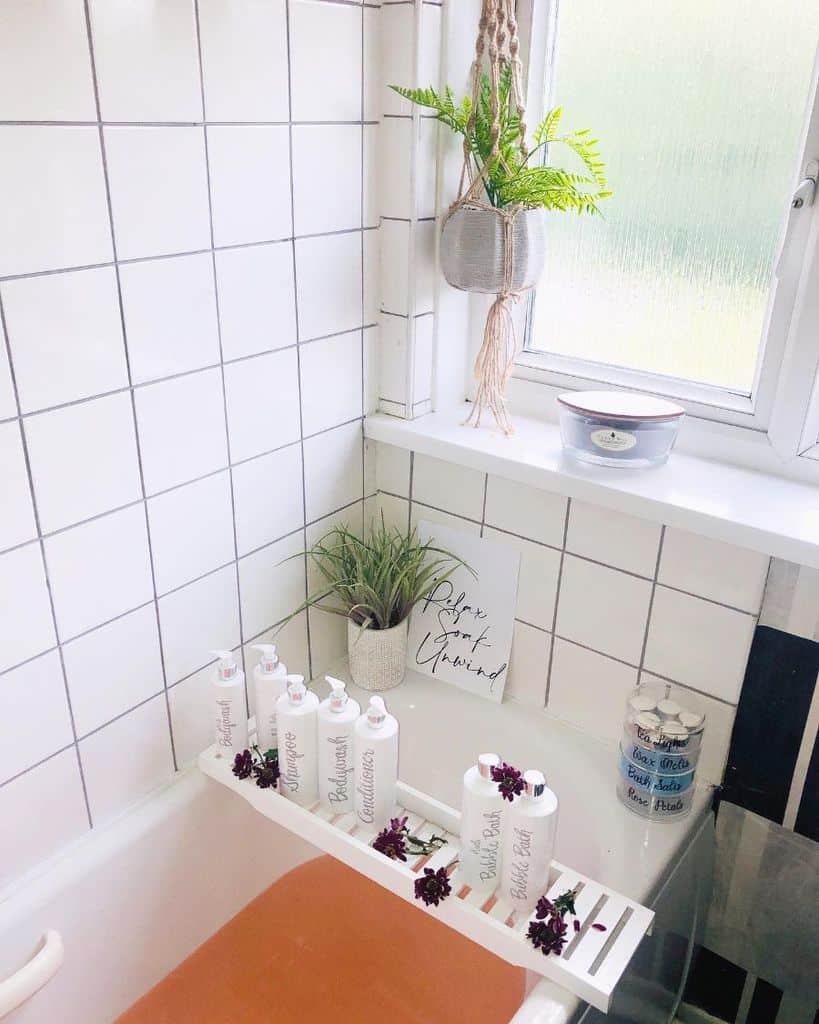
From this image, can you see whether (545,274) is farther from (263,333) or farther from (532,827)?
(532,827)

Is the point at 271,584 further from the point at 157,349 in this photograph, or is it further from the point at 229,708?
Result: the point at 157,349

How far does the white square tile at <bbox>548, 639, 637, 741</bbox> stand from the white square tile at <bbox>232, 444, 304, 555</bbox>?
19.8 inches

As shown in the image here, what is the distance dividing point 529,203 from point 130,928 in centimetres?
125

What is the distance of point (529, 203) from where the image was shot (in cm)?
134

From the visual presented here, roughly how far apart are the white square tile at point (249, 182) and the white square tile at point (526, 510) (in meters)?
0.53

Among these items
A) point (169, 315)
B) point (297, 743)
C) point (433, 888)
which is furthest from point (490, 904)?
point (169, 315)

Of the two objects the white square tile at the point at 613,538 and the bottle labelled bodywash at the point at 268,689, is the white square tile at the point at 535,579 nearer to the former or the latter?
the white square tile at the point at 613,538

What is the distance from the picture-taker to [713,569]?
4.22ft

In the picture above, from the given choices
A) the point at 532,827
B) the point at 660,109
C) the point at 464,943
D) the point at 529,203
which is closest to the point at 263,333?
the point at 529,203

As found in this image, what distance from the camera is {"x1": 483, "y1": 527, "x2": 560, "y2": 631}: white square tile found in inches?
57.5

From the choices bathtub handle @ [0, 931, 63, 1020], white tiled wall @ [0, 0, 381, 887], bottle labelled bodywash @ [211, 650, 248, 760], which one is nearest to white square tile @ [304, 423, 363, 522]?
white tiled wall @ [0, 0, 381, 887]

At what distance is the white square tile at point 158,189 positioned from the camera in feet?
3.48

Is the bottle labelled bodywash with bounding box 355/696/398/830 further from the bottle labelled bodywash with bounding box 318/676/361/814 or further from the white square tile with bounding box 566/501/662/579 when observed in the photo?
the white square tile with bounding box 566/501/662/579

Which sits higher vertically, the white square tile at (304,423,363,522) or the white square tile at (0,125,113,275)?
the white square tile at (0,125,113,275)
